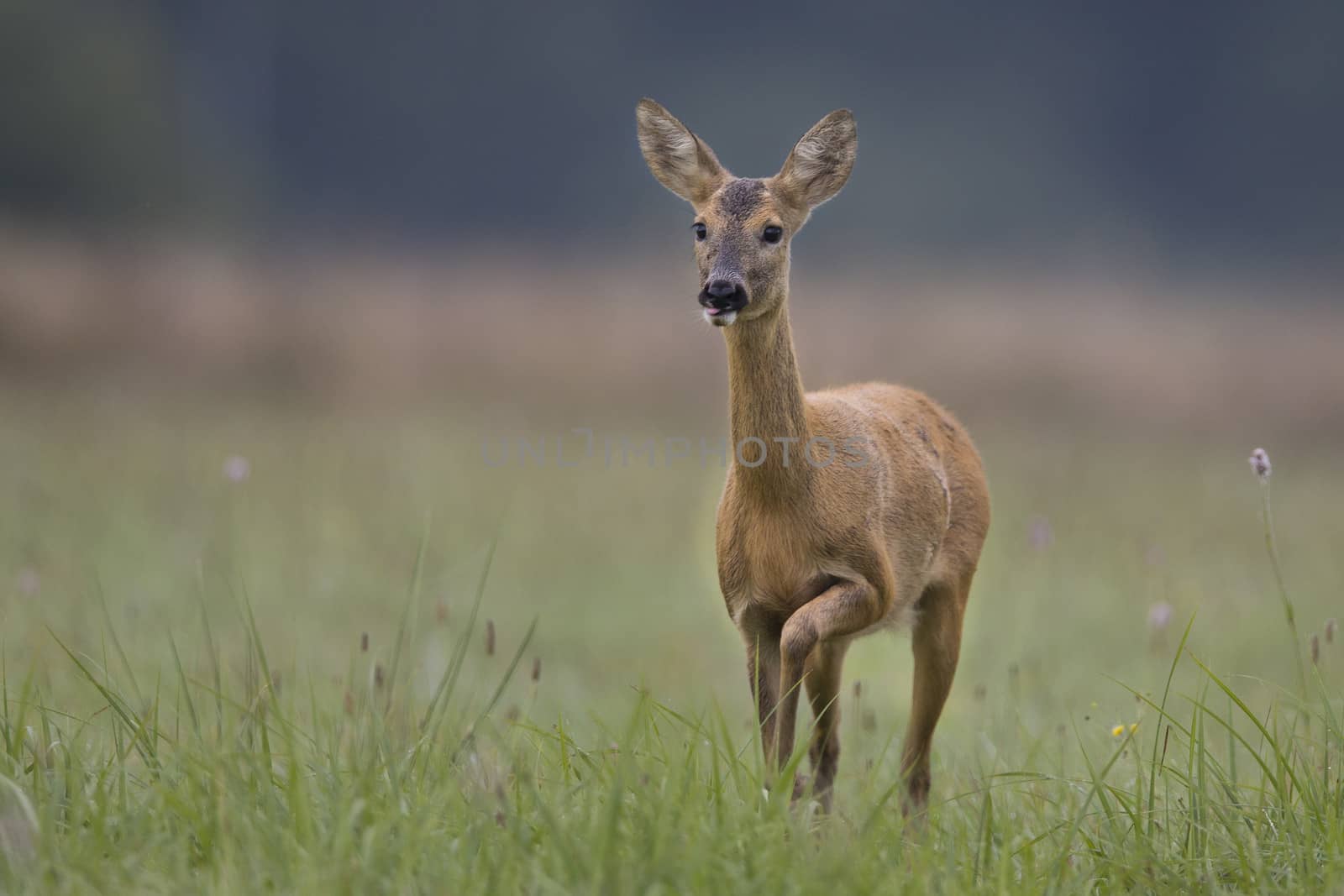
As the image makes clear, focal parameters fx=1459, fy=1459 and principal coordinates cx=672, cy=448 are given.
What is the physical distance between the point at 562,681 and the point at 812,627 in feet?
11.9

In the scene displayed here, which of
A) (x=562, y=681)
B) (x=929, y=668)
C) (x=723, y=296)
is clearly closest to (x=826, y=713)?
(x=929, y=668)

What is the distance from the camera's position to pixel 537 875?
320cm

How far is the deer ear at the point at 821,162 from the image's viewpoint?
4.75 meters

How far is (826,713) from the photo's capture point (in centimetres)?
502

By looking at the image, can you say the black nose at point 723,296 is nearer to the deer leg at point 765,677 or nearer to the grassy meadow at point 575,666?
the deer leg at point 765,677

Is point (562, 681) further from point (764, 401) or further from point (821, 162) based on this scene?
point (821, 162)

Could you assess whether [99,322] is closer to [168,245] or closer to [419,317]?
[168,245]

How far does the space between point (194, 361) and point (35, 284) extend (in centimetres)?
184

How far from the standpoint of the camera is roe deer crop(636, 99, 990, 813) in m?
4.30

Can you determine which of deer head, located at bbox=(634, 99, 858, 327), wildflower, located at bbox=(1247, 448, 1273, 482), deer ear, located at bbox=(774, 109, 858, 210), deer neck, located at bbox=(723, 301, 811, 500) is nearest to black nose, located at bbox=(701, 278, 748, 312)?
deer head, located at bbox=(634, 99, 858, 327)

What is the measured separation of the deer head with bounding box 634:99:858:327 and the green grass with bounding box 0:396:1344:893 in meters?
1.11

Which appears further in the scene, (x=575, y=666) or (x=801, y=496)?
(x=575, y=666)

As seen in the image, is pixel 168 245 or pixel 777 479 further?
pixel 168 245

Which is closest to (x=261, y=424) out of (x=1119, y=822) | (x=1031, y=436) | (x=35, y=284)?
(x=35, y=284)
